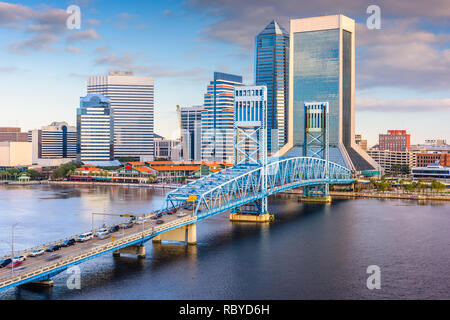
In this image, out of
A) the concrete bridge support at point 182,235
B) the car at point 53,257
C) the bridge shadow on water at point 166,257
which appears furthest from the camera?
the concrete bridge support at point 182,235

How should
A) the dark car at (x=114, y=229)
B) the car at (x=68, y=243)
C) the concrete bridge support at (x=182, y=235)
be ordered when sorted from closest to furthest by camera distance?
the car at (x=68, y=243), the dark car at (x=114, y=229), the concrete bridge support at (x=182, y=235)

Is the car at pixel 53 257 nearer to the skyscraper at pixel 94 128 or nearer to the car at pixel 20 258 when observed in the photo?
the car at pixel 20 258

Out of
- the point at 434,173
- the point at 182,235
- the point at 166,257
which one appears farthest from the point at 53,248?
the point at 434,173

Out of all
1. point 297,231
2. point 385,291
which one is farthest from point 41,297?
point 297,231

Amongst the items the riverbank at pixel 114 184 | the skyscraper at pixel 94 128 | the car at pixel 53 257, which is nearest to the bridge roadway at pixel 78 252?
the car at pixel 53 257

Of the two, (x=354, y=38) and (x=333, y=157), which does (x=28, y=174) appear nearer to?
(x=333, y=157)

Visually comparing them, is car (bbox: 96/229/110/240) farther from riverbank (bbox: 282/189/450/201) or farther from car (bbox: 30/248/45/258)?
riverbank (bbox: 282/189/450/201)

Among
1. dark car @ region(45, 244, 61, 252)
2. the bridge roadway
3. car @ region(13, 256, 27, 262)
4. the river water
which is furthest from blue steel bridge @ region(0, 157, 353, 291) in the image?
the river water
